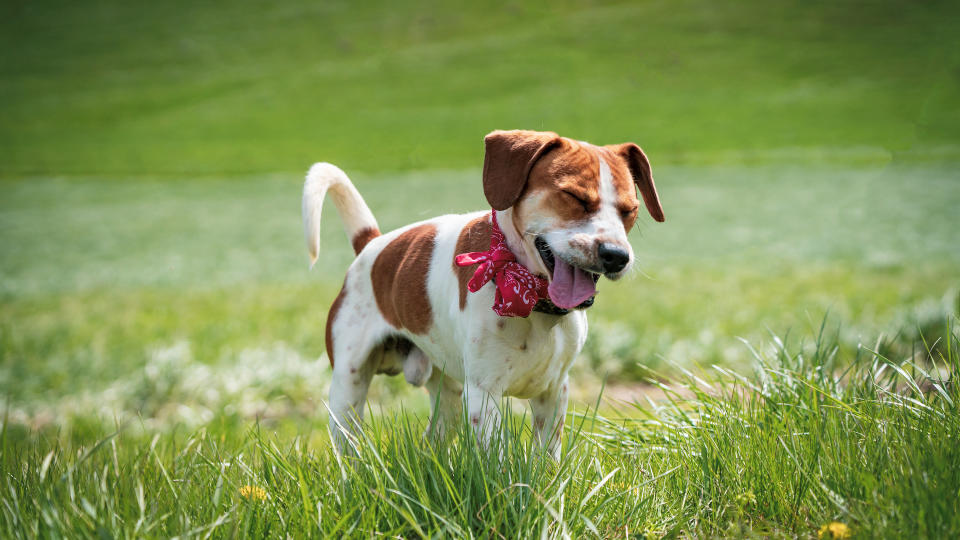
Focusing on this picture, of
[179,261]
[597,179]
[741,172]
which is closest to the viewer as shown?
[597,179]

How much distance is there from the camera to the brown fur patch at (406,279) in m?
3.49

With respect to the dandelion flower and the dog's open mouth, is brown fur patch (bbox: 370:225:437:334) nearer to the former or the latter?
the dog's open mouth

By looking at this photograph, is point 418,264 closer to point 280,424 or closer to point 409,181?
point 280,424

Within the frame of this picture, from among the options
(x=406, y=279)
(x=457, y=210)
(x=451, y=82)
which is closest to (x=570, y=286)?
(x=406, y=279)

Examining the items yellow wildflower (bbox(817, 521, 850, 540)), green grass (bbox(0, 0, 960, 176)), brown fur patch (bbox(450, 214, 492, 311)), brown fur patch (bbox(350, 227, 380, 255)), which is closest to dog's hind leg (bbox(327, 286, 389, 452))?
brown fur patch (bbox(350, 227, 380, 255))

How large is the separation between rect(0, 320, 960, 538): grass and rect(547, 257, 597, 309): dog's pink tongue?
15.5 inches

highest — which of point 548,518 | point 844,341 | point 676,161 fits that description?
point 548,518

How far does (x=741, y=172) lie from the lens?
25.1 metres

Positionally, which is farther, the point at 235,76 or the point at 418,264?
the point at 235,76

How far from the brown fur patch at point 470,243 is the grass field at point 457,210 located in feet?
1.93

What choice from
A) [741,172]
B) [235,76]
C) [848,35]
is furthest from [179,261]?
[848,35]

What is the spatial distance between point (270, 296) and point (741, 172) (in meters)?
17.6

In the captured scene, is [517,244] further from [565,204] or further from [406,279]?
[406,279]

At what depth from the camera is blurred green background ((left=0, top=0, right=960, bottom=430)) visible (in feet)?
26.3
